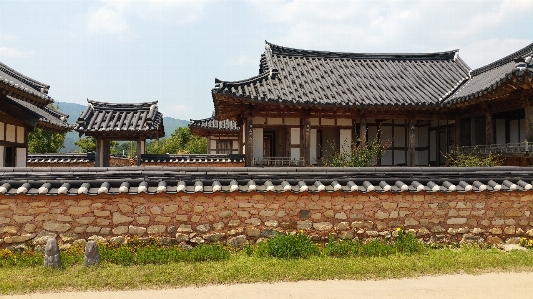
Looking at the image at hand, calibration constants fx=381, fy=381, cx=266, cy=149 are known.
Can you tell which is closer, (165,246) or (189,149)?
(165,246)

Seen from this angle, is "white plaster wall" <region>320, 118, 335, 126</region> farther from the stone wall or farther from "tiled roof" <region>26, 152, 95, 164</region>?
"tiled roof" <region>26, 152, 95, 164</region>

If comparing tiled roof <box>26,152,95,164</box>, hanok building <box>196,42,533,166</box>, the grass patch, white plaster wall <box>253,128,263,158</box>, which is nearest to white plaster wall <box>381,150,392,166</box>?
hanok building <box>196,42,533,166</box>

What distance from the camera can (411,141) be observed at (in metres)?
16.5

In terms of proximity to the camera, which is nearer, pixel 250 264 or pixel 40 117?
pixel 250 264

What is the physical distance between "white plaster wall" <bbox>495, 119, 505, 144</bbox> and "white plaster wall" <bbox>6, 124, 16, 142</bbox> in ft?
60.3

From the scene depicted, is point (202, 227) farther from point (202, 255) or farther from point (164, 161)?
point (164, 161)

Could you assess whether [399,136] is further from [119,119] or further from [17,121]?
[17,121]

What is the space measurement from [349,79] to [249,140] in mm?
5904

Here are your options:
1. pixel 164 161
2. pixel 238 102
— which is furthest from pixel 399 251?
pixel 164 161

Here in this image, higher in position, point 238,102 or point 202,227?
point 238,102

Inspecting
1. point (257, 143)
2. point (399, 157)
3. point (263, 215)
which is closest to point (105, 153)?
point (257, 143)

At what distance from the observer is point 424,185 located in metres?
8.41

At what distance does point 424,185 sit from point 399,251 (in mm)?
1593

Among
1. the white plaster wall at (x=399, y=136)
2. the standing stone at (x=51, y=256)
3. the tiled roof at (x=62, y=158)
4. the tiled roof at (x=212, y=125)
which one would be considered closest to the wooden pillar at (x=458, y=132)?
the white plaster wall at (x=399, y=136)
